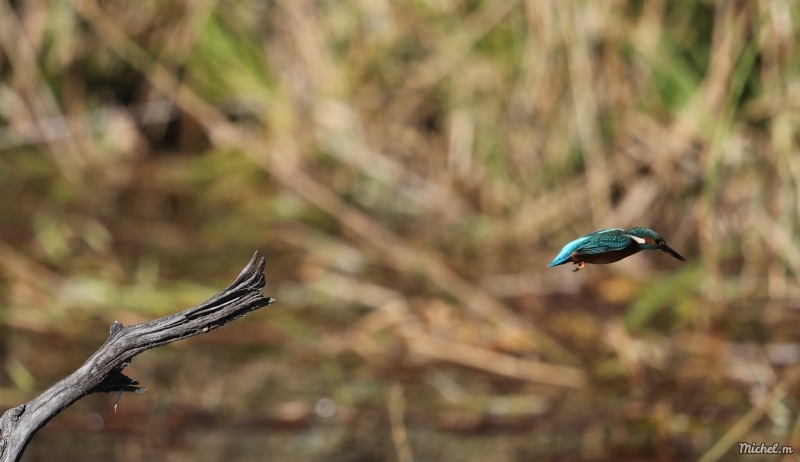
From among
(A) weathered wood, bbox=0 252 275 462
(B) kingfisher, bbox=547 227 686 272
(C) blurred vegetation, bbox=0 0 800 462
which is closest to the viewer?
(B) kingfisher, bbox=547 227 686 272

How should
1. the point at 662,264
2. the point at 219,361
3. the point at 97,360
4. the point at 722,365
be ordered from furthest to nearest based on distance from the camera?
the point at 662,264, the point at 219,361, the point at 722,365, the point at 97,360

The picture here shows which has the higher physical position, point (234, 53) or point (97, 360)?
point (234, 53)

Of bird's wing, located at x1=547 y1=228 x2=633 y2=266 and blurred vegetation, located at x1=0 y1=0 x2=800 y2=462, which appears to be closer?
bird's wing, located at x1=547 y1=228 x2=633 y2=266

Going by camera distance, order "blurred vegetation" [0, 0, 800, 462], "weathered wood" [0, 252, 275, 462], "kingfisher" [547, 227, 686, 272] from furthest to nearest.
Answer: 1. "blurred vegetation" [0, 0, 800, 462]
2. "weathered wood" [0, 252, 275, 462]
3. "kingfisher" [547, 227, 686, 272]

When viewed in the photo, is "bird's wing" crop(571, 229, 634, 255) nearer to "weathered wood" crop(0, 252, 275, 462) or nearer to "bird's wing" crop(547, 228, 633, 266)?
"bird's wing" crop(547, 228, 633, 266)

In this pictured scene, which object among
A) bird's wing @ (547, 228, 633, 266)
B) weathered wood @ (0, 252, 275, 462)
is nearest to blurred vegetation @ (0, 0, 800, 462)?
weathered wood @ (0, 252, 275, 462)

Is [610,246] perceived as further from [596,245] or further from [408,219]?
[408,219]

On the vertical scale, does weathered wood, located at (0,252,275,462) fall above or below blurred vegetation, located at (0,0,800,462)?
below

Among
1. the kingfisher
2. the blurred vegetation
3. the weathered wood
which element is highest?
the blurred vegetation

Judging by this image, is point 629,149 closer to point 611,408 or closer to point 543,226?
point 543,226

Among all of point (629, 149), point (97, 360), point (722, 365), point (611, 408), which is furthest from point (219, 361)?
point (97, 360)
